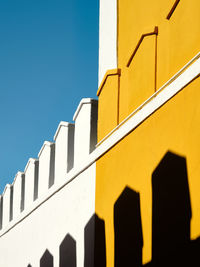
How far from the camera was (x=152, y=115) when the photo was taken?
4.54 metres

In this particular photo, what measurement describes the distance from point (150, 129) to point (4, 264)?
17.6 ft

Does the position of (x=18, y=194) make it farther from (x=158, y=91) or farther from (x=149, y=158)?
(x=158, y=91)

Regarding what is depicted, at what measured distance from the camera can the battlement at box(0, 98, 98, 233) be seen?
6.07 m

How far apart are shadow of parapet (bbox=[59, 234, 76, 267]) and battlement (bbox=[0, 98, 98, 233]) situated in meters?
0.69

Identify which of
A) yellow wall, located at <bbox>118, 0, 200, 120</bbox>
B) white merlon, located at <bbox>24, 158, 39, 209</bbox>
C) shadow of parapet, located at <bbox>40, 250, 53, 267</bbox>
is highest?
yellow wall, located at <bbox>118, 0, 200, 120</bbox>

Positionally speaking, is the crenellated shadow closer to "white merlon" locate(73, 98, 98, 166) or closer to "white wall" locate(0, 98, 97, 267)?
"white wall" locate(0, 98, 97, 267)

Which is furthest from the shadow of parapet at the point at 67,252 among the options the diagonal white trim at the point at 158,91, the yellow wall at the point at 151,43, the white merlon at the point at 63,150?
the yellow wall at the point at 151,43

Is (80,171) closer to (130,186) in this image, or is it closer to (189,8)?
(130,186)

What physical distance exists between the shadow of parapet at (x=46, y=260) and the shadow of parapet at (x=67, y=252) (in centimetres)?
33

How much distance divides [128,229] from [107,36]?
2.20m

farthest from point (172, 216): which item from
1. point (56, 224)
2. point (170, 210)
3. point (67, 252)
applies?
point (56, 224)

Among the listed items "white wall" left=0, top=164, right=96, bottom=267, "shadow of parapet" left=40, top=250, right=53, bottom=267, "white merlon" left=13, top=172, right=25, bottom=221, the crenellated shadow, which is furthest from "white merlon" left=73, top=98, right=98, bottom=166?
"white merlon" left=13, top=172, right=25, bottom=221

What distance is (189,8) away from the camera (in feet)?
13.7

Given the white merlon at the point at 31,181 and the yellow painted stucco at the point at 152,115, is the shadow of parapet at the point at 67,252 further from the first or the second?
the white merlon at the point at 31,181
